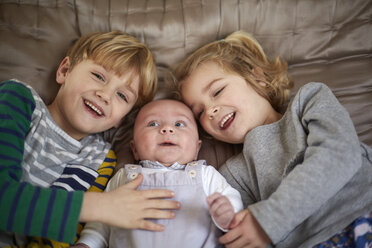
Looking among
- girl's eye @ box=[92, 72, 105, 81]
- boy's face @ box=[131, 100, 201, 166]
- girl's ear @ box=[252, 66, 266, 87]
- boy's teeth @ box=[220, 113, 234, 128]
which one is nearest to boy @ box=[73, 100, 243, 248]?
boy's face @ box=[131, 100, 201, 166]

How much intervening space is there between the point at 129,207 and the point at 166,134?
34 cm

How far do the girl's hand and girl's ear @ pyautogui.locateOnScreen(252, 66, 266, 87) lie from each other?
688 mm

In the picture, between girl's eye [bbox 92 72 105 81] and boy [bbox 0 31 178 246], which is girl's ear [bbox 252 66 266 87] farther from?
girl's eye [bbox 92 72 105 81]

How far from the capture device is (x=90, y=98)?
1327mm

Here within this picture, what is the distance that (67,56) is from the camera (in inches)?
60.0

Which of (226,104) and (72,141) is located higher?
(226,104)

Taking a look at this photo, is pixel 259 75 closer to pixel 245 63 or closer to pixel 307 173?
pixel 245 63

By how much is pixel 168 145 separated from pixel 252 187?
375mm

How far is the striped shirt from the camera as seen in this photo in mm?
933

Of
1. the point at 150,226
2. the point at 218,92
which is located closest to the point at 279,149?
the point at 218,92

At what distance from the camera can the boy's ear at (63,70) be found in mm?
1466

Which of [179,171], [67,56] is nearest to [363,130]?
[179,171]

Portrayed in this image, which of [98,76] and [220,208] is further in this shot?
[98,76]

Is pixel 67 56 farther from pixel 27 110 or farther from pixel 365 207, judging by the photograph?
pixel 365 207
